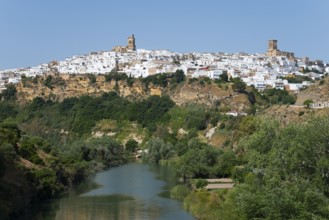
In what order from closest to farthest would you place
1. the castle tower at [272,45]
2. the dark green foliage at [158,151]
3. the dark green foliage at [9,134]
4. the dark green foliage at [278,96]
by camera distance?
the dark green foliage at [9,134], the dark green foliage at [158,151], the dark green foliage at [278,96], the castle tower at [272,45]

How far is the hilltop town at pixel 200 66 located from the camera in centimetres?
9088

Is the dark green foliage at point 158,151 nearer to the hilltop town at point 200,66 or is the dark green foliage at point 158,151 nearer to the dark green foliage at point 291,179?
the hilltop town at point 200,66

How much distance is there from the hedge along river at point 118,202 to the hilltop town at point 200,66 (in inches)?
1742

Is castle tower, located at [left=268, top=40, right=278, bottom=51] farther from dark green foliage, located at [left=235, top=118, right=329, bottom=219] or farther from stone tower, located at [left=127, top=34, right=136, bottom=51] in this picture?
dark green foliage, located at [left=235, top=118, right=329, bottom=219]

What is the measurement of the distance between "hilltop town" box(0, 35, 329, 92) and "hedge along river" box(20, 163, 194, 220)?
145 feet

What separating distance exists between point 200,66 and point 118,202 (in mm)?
68247

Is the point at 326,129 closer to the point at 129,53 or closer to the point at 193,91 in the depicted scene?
the point at 193,91

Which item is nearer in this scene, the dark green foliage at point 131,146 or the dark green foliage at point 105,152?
the dark green foliage at point 105,152

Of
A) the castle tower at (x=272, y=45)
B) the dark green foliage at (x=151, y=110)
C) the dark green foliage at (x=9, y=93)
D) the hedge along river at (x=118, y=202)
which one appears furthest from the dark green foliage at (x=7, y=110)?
the castle tower at (x=272, y=45)

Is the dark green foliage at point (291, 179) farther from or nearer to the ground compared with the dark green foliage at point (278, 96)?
nearer to the ground

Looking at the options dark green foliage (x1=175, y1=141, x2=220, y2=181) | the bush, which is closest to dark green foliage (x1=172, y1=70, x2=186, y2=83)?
dark green foliage (x1=175, y1=141, x2=220, y2=181)

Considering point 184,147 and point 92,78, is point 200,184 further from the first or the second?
point 92,78

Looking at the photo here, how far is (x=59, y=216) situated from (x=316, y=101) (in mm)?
31124

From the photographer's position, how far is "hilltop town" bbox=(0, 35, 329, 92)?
9088 cm
